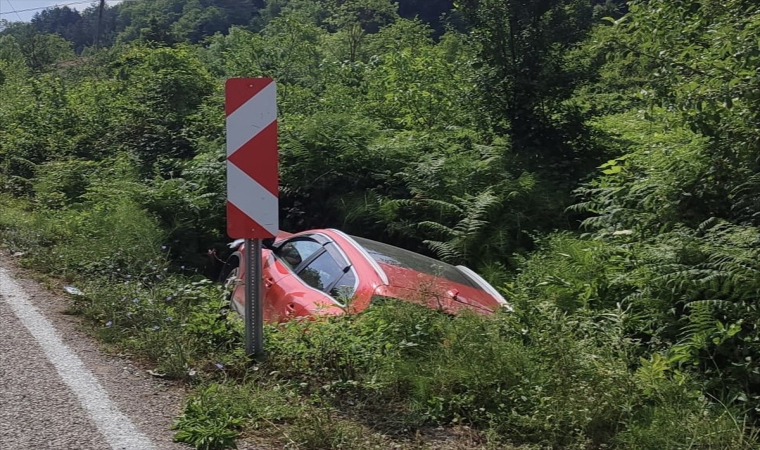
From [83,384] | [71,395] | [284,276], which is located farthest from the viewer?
[284,276]

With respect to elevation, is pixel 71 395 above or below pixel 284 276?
above

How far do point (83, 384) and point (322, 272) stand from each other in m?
2.51

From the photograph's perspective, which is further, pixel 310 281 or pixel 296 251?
pixel 296 251

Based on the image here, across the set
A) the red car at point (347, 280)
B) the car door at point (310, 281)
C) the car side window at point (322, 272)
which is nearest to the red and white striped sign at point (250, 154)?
the red car at point (347, 280)

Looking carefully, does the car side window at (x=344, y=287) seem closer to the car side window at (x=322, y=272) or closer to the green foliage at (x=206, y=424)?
the car side window at (x=322, y=272)

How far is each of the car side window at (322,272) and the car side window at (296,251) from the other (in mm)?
228

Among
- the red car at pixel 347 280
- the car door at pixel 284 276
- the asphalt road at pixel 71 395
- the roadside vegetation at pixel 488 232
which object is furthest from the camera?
the car door at pixel 284 276

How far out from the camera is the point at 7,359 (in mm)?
4441

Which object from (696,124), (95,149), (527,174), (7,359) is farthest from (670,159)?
(95,149)

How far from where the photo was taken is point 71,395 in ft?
12.8

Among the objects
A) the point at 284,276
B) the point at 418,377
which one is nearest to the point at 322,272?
the point at 284,276

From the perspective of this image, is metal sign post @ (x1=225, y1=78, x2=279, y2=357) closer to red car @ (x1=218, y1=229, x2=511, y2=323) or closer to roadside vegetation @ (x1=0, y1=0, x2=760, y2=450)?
red car @ (x1=218, y1=229, x2=511, y2=323)

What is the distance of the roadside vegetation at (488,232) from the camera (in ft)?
12.6

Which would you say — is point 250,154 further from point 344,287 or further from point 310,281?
point 310,281
